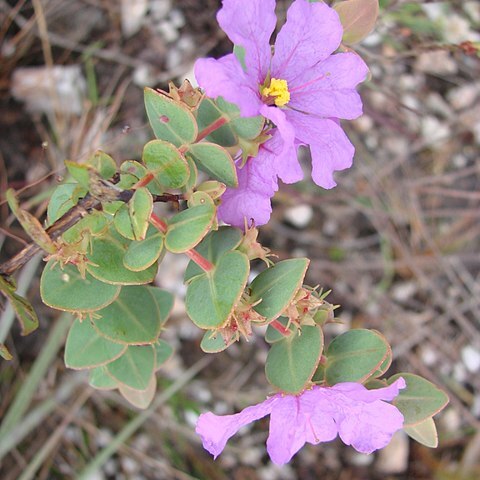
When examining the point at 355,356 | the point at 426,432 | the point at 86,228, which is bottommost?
the point at 426,432

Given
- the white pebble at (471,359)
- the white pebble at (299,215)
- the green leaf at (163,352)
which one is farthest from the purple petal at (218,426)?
the white pebble at (471,359)

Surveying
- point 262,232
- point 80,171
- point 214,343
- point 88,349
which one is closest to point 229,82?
point 80,171

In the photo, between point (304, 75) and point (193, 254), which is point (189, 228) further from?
point (304, 75)

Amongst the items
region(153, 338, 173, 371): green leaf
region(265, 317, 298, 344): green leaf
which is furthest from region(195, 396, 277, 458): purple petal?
region(153, 338, 173, 371): green leaf

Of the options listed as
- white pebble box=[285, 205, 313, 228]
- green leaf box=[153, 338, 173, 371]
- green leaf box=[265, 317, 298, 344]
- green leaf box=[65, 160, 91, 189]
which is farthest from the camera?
white pebble box=[285, 205, 313, 228]

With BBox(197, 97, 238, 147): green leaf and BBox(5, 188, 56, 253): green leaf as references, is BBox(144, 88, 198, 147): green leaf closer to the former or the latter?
BBox(197, 97, 238, 147): green leaf

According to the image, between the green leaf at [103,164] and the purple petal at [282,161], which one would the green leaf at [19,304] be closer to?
the green leaf at [103,164]
